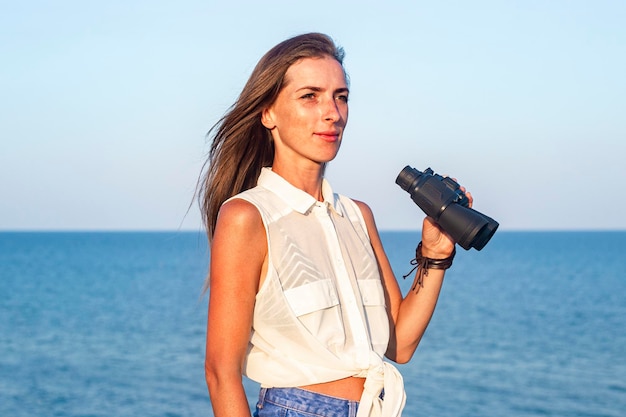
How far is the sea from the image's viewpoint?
791 inches

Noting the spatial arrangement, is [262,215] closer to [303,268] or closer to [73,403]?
[303,268]

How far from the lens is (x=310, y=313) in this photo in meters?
2.85

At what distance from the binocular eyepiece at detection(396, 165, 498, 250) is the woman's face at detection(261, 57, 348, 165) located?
0.27 m

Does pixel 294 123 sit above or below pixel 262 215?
above

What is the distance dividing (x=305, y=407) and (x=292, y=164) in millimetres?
801

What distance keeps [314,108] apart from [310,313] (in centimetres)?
65

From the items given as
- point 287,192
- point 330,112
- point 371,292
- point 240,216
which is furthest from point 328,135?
point 371,292

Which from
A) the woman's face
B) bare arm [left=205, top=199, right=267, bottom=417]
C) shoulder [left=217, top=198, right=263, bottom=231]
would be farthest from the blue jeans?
the woman's face

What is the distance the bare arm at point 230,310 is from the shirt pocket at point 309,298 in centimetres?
12

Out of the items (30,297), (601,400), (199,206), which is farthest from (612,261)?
(199,206)

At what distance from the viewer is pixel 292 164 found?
315cm

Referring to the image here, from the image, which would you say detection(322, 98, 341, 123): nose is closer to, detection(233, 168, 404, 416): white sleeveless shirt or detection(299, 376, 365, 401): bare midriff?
detection(233, 168, 404, 416): white sleeveless shirt

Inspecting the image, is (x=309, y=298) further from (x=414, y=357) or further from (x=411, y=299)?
(x=414, y=357)

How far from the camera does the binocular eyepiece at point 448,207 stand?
9.74ft
